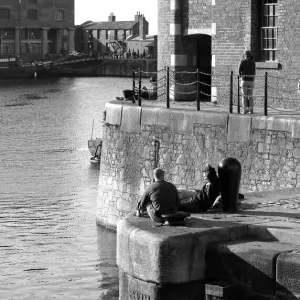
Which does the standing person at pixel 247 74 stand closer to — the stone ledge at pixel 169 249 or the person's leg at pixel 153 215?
the person's leg at pixel 153 215

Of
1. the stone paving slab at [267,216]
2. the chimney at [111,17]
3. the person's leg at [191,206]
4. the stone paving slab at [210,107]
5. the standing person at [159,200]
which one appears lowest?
the stone paving slab at [267,216]

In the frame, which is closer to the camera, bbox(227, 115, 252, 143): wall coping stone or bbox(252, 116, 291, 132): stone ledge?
bbox(252, 116, 291, 132): stone ledge

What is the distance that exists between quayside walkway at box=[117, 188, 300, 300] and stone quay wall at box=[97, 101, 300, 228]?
5872 mm

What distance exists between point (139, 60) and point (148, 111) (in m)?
108

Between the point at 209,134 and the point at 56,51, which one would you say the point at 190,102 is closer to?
the point at 209,134

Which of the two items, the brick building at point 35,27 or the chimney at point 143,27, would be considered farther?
the chimney at point 143,27

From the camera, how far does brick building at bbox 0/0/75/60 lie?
5576 inches

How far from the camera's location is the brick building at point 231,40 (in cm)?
2622

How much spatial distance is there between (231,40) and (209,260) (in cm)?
1250

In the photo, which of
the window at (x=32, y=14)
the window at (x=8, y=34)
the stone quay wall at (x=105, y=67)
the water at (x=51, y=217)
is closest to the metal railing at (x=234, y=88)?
the water at (x=51, y=217)

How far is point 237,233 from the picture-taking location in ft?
53.6

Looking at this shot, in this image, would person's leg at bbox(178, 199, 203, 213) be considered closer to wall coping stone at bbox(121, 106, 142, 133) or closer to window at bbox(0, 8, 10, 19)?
wall coping stone at bbox(121, 106, 142, 133)

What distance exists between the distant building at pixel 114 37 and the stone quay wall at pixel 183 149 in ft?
368

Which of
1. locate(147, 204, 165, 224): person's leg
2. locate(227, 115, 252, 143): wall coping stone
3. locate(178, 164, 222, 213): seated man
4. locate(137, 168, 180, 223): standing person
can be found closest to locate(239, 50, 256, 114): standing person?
locate(227, 115, 252, 143): wall coping stone
